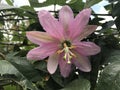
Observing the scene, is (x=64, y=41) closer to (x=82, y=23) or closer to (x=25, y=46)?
(x=82, y=23)

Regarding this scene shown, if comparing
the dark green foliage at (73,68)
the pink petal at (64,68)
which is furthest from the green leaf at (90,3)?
the pink petal at (64,68)

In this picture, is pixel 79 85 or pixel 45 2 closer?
pixel 79 85

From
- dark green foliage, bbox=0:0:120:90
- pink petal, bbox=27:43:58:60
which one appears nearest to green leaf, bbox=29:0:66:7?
dark green foliage, bbox=0:0:120:90

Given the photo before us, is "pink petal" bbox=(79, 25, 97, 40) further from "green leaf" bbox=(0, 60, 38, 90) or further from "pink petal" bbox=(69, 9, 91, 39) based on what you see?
"green leaf" bbox=(0, 60, 38, 90)

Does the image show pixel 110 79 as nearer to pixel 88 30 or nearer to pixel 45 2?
pixel 88 30

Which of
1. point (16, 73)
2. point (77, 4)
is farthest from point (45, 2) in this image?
point (16, 73)

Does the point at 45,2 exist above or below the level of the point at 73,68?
above
